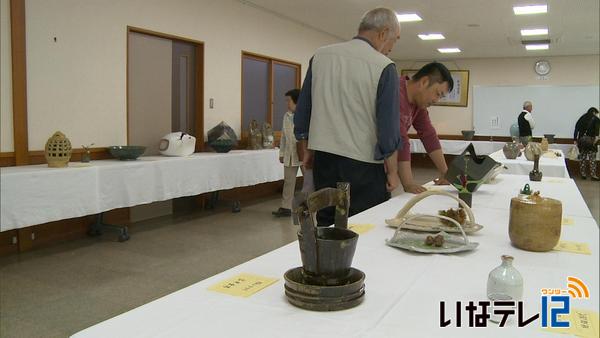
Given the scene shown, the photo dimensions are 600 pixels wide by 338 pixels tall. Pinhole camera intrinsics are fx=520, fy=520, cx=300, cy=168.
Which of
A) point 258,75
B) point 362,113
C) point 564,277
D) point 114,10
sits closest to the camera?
point 564,277

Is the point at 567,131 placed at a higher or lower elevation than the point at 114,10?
lower

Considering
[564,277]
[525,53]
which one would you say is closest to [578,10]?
[525,53]

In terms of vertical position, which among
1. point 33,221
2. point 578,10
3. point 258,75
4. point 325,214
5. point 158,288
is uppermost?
point 578,10

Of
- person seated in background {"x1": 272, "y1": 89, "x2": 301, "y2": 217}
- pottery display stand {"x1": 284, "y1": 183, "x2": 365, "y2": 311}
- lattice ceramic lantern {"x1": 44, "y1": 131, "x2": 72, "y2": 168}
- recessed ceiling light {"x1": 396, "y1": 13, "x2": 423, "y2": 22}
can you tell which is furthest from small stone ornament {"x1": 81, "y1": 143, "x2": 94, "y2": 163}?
recessed ceiling light {"x1": 396, "y1": 13, "x2": 423, "y2": 22}

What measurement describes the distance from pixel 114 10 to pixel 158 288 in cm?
278

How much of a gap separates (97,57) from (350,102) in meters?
3.24

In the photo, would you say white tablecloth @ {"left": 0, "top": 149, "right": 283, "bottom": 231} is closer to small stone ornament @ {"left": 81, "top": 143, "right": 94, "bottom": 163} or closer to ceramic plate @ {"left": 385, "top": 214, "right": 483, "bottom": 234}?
small stone ornament @ {"left": 81, "top": 143, "right": 94, "bottom": 163}

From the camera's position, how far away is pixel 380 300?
3.45ft

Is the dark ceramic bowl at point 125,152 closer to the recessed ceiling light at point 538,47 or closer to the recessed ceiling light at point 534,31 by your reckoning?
the recessed ceiling light at point 534,31

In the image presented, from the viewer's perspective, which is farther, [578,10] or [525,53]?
[525,53]

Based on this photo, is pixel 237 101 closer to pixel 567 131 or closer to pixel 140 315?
pixel 140 315

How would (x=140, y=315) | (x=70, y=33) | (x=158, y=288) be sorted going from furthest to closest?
(x=70, y=33) < (x=158, y=288) < (x=140, y=315)

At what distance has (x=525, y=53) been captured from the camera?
35.7 ft

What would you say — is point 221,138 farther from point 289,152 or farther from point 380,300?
point 380,300
